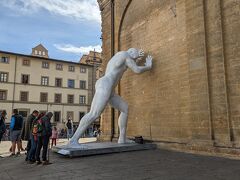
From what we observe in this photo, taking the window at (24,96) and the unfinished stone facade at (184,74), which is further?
the window at (24,96)

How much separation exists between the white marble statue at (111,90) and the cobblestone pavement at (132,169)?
1.22 m

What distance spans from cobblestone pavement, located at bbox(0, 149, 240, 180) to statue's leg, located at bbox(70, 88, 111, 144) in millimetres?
968

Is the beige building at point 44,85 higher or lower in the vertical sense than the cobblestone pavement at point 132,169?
higher

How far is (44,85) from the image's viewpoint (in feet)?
144

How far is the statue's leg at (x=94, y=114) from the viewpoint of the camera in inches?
338

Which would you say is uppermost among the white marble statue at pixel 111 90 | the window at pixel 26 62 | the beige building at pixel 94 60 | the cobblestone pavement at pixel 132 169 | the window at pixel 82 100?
the beige building at pixel 94 60

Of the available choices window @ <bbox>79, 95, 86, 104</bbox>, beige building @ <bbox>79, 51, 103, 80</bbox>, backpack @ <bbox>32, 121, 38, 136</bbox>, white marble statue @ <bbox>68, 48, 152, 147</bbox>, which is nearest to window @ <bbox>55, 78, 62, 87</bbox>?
window @ <bbox>79, 95, 86, 104</bbox>

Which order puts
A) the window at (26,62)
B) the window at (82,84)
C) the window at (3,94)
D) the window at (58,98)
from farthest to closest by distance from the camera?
the window at (82,84) → the window at (58,98) → the window at (26,62) → the window at (3,94)

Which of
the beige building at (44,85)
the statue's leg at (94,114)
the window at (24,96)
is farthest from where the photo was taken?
the window at (24,96)

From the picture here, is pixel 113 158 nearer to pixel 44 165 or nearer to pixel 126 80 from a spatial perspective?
pixel 44 165

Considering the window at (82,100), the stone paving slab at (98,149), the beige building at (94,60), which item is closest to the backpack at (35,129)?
the stone paving slab at (98,149)

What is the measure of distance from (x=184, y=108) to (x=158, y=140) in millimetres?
1765

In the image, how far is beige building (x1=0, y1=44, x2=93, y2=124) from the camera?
40938 millimetres

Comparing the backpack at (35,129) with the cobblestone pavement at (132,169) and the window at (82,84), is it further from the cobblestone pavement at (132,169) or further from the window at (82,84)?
the window at (82,84)
